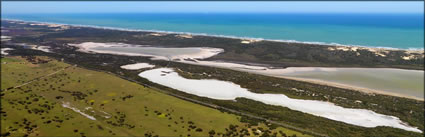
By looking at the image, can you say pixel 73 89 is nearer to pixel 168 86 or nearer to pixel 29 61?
pixel 168 86

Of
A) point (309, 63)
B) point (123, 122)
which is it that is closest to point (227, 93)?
point (123, 122)

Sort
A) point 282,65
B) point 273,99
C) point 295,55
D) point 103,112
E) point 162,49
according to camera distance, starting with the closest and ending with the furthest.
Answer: point 103,112 < point 273,99 < point 282,65 < point 295,55 < point 162,49

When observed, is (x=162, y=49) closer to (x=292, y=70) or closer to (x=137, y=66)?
(x=137, y=66)

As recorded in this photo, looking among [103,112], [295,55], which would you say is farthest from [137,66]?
[295,55]

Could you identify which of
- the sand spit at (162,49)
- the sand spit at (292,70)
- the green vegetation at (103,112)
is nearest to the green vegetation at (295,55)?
the sand spit at (292,70)

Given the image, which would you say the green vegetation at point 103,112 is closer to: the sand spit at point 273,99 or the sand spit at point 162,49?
the sand spit at point 273,99

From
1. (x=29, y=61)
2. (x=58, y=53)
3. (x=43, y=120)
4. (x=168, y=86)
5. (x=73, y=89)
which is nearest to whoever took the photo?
(x=43, y=120)
